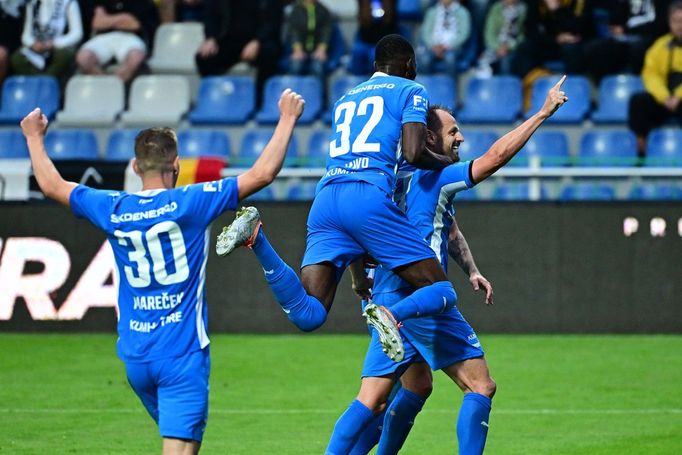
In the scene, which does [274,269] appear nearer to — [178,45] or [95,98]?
[95,98]

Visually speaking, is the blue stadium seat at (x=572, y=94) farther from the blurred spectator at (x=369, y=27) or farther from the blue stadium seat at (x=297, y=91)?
the blue stadium seat at (x=297, y=91)

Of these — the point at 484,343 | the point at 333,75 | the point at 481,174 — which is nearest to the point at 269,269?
the point at 481,174

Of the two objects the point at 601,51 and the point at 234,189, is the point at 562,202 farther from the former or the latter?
the point at 234,189

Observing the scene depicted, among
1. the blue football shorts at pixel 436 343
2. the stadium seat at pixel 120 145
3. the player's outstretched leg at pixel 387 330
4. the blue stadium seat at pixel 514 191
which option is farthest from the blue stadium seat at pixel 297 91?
the player's outstretched leg at pixel 387 330

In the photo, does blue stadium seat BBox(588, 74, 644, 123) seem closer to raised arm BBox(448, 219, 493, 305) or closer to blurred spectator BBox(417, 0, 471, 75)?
blurred spectator BBox(417, 0, 471, 75)

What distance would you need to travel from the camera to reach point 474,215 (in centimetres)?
1366

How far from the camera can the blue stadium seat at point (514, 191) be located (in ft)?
45.7

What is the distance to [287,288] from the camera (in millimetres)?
6324

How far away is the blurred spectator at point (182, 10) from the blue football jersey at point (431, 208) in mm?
12677

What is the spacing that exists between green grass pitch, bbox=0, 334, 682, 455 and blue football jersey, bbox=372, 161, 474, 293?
1606 millimetres

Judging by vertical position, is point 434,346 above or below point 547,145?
above

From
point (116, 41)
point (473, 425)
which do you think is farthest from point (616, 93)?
point (473, 425)

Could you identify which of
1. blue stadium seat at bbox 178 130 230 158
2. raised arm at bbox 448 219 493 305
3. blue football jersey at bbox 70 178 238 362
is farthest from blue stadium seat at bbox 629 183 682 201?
blue football jersey at bbox 70 178 238 362

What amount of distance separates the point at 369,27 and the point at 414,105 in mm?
10358
